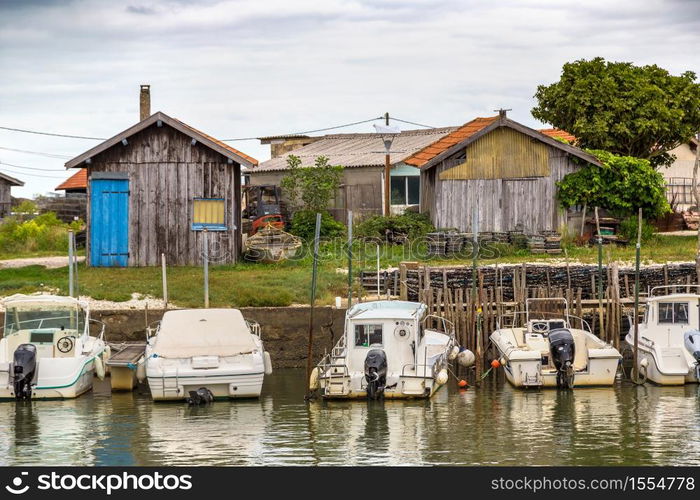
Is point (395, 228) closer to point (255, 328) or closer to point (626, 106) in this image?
point (255, 328)

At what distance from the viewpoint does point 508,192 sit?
47188mm

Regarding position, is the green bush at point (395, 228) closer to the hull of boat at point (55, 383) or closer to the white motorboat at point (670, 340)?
the white motorboat at point (670, 340)

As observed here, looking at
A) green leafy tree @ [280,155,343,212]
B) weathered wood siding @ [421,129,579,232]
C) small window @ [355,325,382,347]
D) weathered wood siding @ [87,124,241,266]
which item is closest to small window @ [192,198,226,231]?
weathered wood siding @ [87,124,241,266]

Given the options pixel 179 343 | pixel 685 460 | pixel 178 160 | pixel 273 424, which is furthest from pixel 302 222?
pixel 685 460

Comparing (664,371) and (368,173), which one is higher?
(368,173)

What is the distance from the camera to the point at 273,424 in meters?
27.9

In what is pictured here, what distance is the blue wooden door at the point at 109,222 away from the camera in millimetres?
43281

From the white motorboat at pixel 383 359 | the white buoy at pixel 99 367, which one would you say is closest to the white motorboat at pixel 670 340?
the white motorboat at pixel 383 359

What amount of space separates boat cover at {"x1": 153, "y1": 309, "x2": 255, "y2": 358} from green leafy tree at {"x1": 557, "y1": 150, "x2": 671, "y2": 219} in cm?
1868

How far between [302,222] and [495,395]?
20015 millimetres

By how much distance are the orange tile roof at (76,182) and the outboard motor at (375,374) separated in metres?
40.9

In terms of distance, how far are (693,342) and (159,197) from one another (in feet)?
62.8

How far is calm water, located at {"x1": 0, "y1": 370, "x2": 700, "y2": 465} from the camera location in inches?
964

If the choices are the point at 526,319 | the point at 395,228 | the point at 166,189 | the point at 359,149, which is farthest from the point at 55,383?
the point at 359,149
